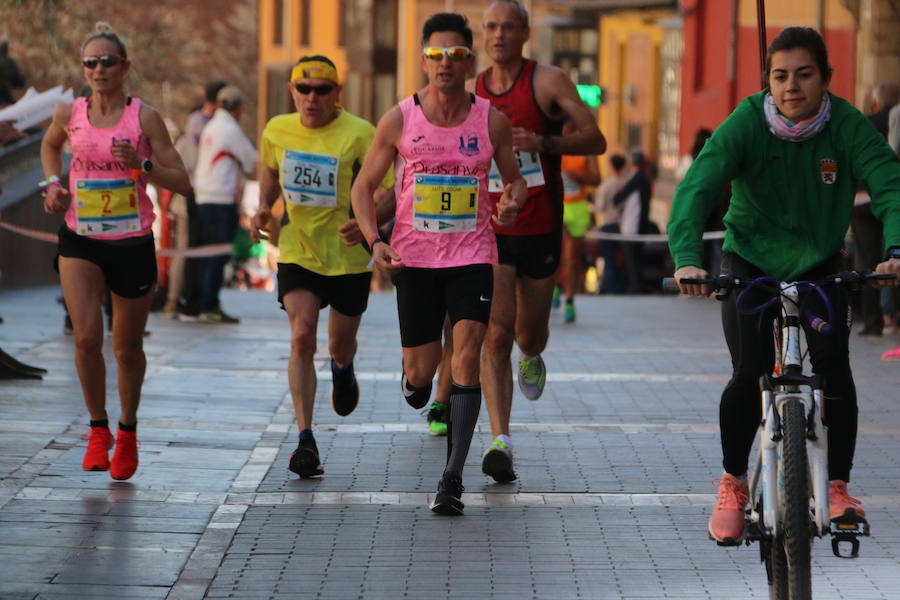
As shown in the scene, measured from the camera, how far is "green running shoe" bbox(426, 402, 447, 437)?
949cm

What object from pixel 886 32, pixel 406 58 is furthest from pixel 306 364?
pixel 406 58

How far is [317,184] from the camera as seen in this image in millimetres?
8570

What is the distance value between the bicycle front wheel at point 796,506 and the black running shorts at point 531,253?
132 inches

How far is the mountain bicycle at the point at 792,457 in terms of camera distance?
5.27 metres

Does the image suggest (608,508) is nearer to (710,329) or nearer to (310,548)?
(310,548)

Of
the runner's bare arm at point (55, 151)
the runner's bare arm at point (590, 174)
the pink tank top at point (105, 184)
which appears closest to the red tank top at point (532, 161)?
the pink tank top at point (105, 184)

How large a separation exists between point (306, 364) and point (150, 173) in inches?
43.5

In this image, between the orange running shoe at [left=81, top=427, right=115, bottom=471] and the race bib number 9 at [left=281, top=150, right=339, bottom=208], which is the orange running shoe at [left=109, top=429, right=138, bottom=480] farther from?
the race bib number 9 at [left=281, top=150, right=339, bottom=208]

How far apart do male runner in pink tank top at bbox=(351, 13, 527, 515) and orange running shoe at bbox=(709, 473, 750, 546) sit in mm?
1744

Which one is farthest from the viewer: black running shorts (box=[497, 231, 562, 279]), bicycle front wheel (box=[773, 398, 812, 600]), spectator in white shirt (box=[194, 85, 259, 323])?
spectator in white shirt (box=[194, 85, 259, 323])

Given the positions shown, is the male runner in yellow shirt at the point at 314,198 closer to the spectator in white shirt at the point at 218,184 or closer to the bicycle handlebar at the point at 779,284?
the bicycle handlebar at the point at 779,284

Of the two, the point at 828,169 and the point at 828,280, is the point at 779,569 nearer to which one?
the point at 828,280

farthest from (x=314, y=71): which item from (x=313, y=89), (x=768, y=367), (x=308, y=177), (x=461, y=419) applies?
(x=768, y=367)

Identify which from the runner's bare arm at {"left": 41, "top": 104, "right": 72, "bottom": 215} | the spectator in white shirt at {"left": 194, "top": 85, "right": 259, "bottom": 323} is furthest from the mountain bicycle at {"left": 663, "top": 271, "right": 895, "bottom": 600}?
the spectator in white shirt at {"left": 194, "top": 85, "right": 259, "bottom": 323}
